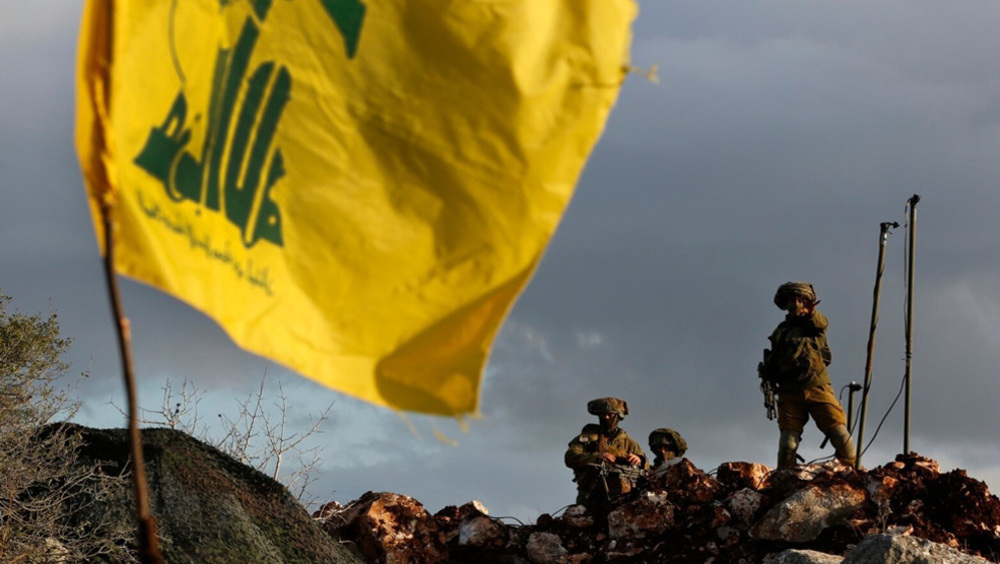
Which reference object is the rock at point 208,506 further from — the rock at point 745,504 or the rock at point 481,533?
the rock at point 745,504

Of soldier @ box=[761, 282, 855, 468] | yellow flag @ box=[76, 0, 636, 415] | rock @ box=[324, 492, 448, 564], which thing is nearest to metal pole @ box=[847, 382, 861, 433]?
soldier @ box=[761, 282, 855, 468]

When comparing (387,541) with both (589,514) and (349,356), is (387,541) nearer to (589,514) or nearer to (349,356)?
(589,514)

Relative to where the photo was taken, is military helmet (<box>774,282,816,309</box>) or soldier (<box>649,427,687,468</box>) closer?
military helmet (<box>774,282,816,309</box>)

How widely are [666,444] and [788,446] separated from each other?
7.53 feet

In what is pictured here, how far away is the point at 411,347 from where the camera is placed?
412 cm

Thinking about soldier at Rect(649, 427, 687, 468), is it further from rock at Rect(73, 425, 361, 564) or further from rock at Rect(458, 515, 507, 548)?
rock at Rect(73, 425, 361, 564)

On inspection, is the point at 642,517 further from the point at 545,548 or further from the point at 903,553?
the point at 903,553

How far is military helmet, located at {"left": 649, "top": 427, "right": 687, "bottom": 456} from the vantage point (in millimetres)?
14648

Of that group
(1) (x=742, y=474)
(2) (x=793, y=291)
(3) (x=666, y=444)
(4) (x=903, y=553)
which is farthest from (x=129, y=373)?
(3) (x=666, y=444)

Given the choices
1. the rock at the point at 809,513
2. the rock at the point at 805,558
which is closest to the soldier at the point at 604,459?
the rock at the point at 809,513

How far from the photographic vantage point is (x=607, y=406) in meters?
13.4

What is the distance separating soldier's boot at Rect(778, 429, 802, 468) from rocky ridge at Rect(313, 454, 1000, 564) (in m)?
0.20

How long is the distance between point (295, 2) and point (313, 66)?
0.78 feet

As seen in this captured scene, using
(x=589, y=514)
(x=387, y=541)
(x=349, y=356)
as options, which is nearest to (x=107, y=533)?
(x=387, y=541)
